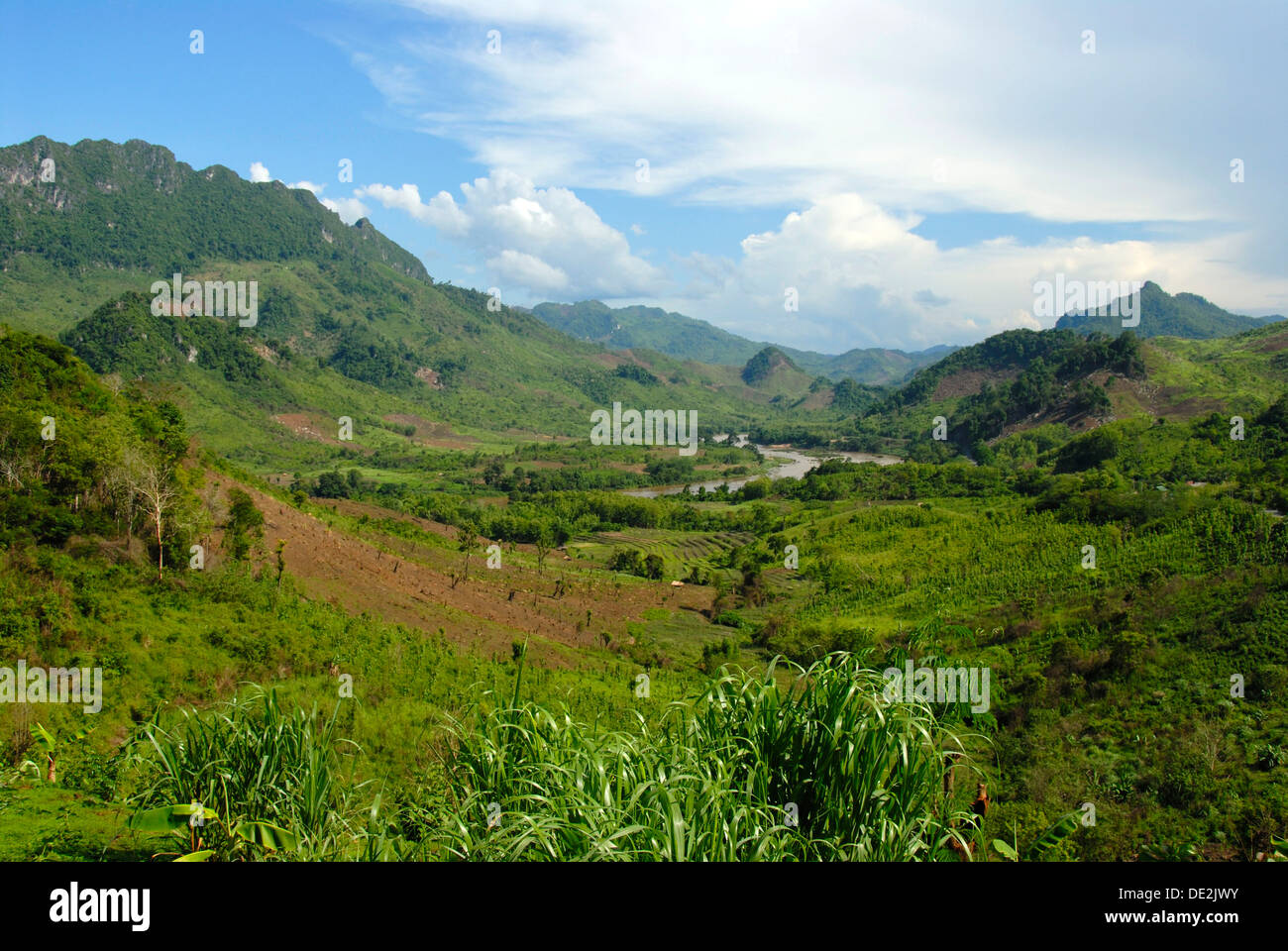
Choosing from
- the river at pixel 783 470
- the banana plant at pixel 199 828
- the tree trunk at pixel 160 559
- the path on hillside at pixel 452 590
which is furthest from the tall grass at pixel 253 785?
the river at pixel 783 470

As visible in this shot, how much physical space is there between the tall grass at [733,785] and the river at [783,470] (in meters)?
93.9

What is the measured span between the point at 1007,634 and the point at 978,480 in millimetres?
49557

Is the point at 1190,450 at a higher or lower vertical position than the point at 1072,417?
lower

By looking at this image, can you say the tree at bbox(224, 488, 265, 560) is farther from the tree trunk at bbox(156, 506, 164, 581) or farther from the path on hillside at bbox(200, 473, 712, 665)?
the tree trunk at bbox(156, 506, 164, 581)

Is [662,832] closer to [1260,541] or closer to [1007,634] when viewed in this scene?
[1007,634]

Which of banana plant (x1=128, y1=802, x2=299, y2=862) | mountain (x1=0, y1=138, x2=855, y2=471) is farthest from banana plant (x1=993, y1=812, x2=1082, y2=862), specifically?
mountain (x1=0, y1=138, x2=855, y2=471)

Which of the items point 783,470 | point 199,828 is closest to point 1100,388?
point 783,470

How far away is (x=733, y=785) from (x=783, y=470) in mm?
123434

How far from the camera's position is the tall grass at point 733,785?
3.46 meters

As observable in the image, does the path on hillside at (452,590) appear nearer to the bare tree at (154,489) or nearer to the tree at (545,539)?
the bare tree at (154,489)
